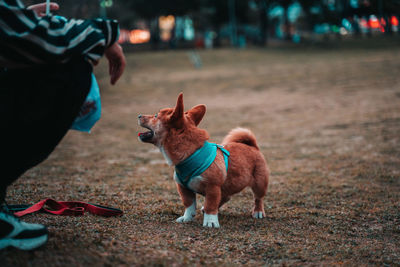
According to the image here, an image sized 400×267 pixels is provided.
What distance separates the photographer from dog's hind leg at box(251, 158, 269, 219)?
361 centimetres

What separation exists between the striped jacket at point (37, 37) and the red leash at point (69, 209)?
1523 mm

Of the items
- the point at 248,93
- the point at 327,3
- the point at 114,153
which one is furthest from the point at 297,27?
the point at 114,153

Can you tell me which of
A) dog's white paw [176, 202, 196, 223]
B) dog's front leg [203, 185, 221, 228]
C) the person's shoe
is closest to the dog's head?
dog's front leg [203, 185, 221, 228]

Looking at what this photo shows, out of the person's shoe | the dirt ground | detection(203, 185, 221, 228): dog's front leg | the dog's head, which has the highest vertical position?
the dog's head

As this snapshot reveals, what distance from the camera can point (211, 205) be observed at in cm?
321

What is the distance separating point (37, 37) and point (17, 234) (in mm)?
1143

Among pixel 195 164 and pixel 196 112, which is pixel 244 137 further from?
pixel 195 164

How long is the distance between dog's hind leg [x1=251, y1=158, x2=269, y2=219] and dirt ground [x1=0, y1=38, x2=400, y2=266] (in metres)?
0.13

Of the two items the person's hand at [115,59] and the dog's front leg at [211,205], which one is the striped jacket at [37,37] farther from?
the dog's front leg at [211,205]

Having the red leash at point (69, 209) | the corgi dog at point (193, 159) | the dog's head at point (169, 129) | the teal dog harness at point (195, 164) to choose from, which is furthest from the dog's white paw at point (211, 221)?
the red leash at point (69, 209)

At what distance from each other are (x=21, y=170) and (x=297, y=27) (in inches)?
3361

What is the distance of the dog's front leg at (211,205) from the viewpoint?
318 centimetres

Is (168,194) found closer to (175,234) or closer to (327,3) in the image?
(175,234)

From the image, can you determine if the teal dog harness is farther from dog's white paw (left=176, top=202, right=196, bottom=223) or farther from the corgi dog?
dog's white paw (left=176, top=202, right=196, bottom=223)
